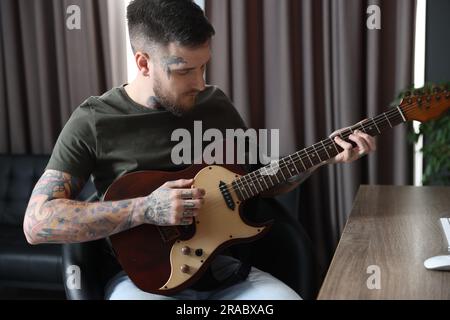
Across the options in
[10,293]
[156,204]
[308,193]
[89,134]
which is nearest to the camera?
[156,204]

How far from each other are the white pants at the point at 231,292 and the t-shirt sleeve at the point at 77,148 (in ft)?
1.03

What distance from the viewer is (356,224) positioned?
4.56 ft

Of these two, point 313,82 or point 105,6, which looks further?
point 105,6

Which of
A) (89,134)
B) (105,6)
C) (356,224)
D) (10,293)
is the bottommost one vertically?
(10,293)

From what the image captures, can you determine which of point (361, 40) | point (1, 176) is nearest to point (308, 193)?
point (361, 40)

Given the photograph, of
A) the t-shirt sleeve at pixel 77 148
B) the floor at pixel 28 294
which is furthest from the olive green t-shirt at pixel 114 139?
the floor at pixel 28 294

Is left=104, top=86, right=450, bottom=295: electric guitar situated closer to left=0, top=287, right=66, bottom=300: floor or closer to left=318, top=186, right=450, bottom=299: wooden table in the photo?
left=318, top=186, right=450, bottom=299: wooden table

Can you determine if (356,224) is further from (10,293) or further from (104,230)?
(10,293)

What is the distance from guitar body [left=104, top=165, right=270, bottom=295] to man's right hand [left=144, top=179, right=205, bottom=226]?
6 centimetres

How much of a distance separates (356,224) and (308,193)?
116 cm

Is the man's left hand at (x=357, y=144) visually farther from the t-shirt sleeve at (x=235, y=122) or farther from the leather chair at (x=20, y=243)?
the leather chair at (x=20, y=243)

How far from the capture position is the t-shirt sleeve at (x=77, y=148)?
139 centimetres

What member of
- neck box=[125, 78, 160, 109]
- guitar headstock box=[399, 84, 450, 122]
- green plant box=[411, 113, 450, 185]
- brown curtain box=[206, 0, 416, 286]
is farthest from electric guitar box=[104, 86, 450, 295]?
brown curtain box=[206, 0, 416, 286]

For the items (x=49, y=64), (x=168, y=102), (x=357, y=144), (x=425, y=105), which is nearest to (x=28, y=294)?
(x=49, y=64)
